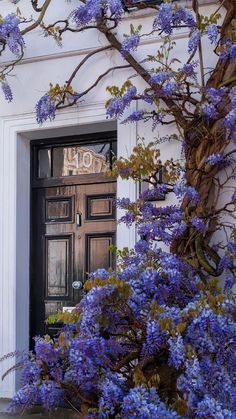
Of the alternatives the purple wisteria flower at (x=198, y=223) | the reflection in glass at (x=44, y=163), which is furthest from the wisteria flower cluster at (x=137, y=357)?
the reflection in glass at (x=44, y=163)

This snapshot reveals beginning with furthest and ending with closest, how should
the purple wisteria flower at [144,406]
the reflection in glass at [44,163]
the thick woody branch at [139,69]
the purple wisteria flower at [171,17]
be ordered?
the reflection in glass at [44,163] < the thick woody branch at [139,69] < the purple wisteria flower at [171,17] < the purple wisteria flower at [144,406]

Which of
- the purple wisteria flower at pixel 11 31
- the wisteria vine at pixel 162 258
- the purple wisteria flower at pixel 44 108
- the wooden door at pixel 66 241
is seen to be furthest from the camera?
the wooden door at pixel 66 241

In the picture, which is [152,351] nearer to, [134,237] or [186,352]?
[186,352]

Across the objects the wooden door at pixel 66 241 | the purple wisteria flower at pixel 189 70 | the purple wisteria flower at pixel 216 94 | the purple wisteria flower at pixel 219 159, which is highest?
the purple wisteria flower at pixel 189 70

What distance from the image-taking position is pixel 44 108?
4969 mm

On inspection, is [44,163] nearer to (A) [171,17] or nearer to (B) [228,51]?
(A) [171,17]

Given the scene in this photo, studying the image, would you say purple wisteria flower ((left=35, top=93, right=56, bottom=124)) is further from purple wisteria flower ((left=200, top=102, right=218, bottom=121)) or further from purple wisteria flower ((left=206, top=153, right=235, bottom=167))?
purple wisteria flower ((left=206, top=153, right=235, bottom=167))

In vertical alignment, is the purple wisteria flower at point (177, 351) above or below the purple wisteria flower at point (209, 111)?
below

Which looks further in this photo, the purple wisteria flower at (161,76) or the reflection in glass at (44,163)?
the reflection in glass at (44,163)

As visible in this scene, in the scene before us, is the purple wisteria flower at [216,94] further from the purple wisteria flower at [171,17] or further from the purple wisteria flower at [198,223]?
the purple wisteria flower at [198,223]

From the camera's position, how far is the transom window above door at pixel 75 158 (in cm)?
547

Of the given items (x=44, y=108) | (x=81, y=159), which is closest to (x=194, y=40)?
(x=44, y=108)

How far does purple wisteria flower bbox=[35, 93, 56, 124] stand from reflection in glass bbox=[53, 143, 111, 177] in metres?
0.65

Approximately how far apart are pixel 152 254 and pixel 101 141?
1713 millimetres
